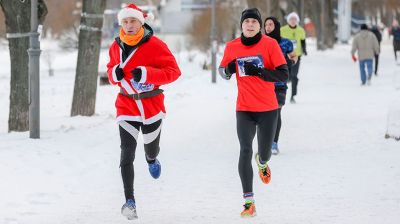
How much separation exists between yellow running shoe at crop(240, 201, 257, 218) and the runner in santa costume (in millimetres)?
879

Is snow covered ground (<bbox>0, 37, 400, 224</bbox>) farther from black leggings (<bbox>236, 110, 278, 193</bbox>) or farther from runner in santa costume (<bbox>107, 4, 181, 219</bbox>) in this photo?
runner in santa costume (<bbox>107, 4, 181, 219</bbox>)

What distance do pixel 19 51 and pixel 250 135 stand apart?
629 cm

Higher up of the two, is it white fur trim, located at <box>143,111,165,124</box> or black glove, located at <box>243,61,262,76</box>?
black glove, located at <box>243,61,262,76</box>

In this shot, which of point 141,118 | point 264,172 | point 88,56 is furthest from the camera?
point 88,56

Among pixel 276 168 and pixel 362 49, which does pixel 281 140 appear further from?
pixel 362 49

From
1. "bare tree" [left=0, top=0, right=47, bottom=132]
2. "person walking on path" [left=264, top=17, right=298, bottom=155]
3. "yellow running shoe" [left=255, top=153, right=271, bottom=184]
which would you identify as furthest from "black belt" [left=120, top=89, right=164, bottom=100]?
"bare tree" [left=0, top=0, right=47, bottom=132]

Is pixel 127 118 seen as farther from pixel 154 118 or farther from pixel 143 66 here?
pixel 143 66

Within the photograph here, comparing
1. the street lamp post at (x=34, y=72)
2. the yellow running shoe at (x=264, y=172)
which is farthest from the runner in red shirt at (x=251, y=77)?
the street lamp post at (x=34, y=72)

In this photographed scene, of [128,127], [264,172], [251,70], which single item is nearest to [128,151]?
[128,127]

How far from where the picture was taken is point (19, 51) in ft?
41.6

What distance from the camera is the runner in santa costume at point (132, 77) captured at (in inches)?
268

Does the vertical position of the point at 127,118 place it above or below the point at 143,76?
below

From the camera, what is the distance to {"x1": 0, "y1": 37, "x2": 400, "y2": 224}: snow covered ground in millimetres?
7234

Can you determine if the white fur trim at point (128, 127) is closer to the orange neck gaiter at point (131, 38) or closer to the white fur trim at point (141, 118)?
the white fur trim at point (141, 118)
